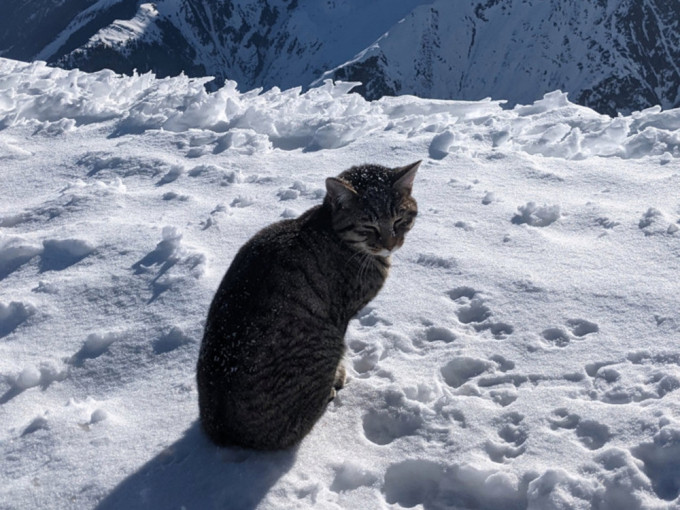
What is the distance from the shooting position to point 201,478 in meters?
3.81

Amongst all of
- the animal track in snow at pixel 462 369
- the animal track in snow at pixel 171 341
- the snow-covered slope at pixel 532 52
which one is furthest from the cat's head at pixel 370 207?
the snow-covered slope at pixel 532 52

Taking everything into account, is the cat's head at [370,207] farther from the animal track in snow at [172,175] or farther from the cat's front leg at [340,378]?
the animal track in snow at [172,175]

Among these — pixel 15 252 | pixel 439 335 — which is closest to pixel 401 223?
pixel 439 335

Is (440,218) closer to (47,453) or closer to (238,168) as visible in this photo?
(238,168)

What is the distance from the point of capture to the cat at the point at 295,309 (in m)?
3.88

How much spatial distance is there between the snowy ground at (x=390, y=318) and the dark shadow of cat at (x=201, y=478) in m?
0.01

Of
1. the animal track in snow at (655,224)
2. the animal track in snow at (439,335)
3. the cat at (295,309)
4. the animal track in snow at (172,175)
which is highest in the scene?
the cat at (295,309)

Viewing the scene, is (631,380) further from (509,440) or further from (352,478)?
(352,478)

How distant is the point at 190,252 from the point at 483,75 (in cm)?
17807

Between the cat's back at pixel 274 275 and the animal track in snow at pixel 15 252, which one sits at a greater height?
the cat's back at pixel 274 275

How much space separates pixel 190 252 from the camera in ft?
20.6

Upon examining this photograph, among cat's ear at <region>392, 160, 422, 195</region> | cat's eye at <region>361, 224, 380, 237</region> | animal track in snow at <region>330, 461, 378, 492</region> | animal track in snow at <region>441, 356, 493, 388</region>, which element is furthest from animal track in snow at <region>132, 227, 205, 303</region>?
animal track in snow at <region>330, 461, 378, 492</region>

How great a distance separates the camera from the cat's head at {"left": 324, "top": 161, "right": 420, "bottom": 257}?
4.41 m

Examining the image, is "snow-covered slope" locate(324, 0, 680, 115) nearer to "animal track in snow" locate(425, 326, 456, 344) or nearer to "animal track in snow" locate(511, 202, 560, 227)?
"animal track in snow" locate(511, 202, 560, 227)
